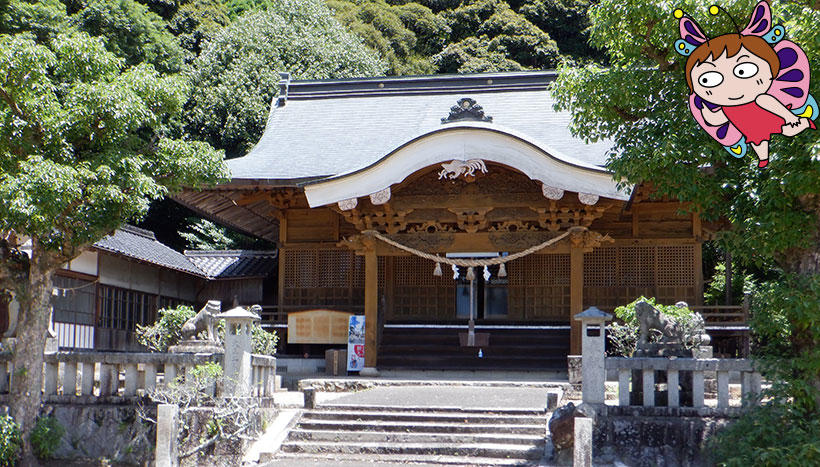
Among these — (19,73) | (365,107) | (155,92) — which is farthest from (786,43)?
(365,107)

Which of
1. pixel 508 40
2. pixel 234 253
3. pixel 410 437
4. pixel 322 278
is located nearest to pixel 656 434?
pixel 410 437

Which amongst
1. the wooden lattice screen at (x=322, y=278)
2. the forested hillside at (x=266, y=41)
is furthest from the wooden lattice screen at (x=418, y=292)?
the forested hillside at (x=266, y=41)

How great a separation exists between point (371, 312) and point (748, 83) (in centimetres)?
901

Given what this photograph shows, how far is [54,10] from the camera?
2592 cm

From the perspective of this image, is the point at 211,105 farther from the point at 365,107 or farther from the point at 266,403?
the point at 266,403

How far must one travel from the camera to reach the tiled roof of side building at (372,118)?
55.2 ft

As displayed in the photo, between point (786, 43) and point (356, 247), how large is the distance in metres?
9.43

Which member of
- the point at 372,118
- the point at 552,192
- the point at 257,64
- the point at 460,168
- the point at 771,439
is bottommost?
the point at 771,439

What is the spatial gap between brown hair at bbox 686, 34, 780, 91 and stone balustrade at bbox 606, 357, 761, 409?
318 centimetres

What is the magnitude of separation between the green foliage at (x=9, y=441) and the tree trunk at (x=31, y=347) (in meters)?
0.12

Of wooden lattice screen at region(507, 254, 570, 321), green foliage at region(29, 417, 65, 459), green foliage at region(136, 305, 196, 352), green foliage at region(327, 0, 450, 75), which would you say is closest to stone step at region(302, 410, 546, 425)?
green foliage at region(29, 417, 65, 459)

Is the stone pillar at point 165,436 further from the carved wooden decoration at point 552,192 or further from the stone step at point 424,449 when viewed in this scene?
the carved wooden decoration at point 552,192

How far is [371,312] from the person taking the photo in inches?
608

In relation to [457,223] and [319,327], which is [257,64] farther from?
[457,223]
